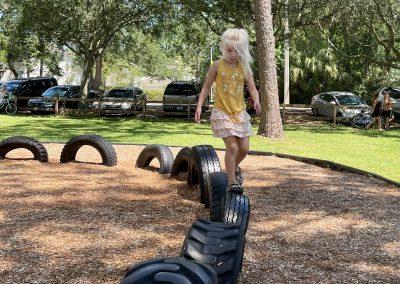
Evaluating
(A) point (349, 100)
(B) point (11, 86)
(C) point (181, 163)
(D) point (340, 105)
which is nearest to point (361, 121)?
(D) point (340, 105)

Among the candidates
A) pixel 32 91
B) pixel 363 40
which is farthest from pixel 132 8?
pixel 363 40

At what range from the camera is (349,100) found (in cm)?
2483

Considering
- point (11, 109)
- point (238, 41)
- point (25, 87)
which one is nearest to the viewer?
point (238, 41)

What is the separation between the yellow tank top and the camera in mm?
4902

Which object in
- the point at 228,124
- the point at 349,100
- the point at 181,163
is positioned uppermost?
the point at 228,124

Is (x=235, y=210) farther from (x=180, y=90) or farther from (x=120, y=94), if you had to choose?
(x=120, y=94)

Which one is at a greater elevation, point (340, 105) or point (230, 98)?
point (230, 98)

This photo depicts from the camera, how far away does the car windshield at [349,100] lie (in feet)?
80.3

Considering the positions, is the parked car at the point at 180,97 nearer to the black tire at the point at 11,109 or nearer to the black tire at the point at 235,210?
the black tire at the point at 11,109

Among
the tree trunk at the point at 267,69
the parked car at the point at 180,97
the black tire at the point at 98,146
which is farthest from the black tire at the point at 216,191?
the parked car at the point at 180,97

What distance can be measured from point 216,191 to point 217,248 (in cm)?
225

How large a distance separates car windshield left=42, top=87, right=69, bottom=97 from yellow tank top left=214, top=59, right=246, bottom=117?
2306cm

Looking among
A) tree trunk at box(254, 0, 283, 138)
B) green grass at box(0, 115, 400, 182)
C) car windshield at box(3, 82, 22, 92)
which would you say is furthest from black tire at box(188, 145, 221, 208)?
car windshield at box(3, 82, 22, 92)

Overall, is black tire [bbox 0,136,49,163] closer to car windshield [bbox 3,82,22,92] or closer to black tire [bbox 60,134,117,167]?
black tire [bbox 60,134,117,167]
